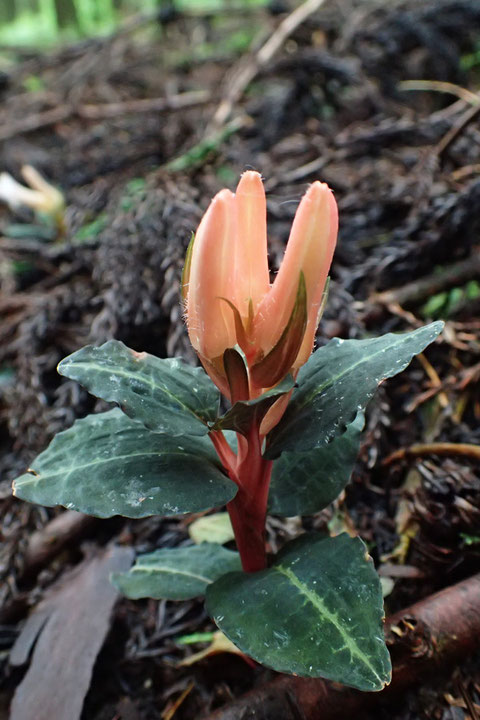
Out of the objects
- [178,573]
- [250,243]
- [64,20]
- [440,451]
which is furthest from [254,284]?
[64,20]

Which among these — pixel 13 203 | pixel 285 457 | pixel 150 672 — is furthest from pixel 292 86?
pixel 150 672

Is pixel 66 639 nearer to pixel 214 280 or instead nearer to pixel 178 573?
pixel 178 573

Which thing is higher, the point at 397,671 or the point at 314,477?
the point at 314,477

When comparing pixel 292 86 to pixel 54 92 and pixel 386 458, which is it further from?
pixel 386 458

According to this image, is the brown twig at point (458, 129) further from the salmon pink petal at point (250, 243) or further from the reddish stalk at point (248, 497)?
the reddish stalk at point (248, 497)

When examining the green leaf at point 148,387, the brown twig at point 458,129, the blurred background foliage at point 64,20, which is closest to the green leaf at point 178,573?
the green leaf at point 148,387

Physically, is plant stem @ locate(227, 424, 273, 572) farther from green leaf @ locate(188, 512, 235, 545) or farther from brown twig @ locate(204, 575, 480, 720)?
green leaf @ locate(188, 512, 235, 545)
